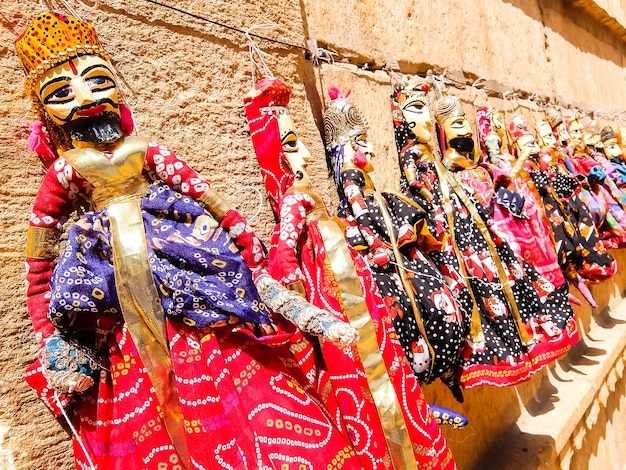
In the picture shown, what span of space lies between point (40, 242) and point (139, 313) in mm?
207

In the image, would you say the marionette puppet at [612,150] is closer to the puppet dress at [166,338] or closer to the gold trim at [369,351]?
the gold trim at [369,351]

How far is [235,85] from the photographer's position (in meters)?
1.27

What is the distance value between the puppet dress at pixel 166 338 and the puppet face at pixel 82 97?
0.17 feet

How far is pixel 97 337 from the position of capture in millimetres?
847

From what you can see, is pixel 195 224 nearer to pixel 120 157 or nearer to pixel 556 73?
pixel 120 157

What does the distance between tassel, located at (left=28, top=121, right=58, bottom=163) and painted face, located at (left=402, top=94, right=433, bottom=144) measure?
42.1 inches

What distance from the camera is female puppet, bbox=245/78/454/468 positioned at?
0.97 meters

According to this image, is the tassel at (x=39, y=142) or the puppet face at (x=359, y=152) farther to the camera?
the puppet face at (x=359, y=152)

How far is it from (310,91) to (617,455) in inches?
107

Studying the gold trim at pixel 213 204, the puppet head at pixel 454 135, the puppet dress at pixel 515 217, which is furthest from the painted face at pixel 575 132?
the gold trim at pixel 213 204

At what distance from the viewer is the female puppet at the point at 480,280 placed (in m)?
1.43

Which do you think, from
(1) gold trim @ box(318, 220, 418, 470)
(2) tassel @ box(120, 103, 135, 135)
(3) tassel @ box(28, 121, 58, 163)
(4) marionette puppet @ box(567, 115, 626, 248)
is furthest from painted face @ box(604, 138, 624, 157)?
(3) tassel @ box(28, 121, 58, 163)

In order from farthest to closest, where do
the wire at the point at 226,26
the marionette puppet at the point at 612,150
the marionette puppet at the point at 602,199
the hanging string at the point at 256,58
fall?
1. the marionette puppet at the point at 612,150
2. the marionette puppet at the point at 602,199
3. the hanging string at the point at 256,58
4. the wire at the point at 226,26

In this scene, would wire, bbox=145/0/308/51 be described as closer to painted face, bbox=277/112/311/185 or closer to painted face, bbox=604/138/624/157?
painted face, bbox=277/112/311/185
